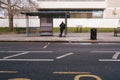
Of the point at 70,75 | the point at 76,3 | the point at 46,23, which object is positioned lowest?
the point at 70,75

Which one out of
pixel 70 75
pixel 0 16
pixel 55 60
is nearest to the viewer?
pixel 70 75

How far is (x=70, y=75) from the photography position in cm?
779

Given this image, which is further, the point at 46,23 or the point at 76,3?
the point at 76,3

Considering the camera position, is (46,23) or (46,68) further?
(46,23)

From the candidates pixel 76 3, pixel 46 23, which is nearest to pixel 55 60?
pixel 46 23

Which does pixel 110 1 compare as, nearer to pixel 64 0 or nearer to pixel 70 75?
pixel 64 0

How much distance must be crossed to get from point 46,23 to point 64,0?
34633mm

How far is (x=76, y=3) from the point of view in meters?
58.1

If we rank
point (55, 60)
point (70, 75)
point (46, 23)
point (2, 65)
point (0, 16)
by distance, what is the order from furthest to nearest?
point (0, 16) → point (46, 23) → point (55, 60) → point (2, 65) → point (70, 75)

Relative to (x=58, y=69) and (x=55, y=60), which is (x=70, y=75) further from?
(x=55, y=60)

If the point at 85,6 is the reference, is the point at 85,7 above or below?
below

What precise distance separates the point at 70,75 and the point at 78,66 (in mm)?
1520

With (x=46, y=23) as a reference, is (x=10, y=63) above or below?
below

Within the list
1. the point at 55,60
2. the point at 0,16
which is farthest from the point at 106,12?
the point at 55,60
